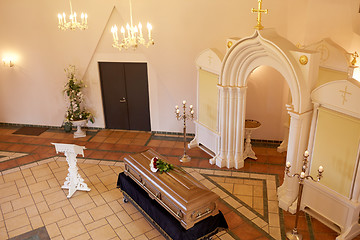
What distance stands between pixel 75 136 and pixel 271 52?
22.8 ft

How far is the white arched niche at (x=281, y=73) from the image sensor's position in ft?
20.6

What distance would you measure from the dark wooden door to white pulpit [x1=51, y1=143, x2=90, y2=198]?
3562 mm

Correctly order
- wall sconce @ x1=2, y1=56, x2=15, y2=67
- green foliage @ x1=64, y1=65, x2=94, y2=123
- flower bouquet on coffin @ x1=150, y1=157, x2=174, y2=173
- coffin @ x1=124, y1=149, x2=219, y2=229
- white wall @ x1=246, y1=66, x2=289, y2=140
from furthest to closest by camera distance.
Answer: wall sconce @ x1=2, y1=56, x2=15, y2=67 → green foliage @ x1=64, y1=65, x2=94, y2=123 → white wall @ x1=246, y1=66, x2=289, y2=140 → flower bouquet on coffin @ x1=150, y1=157, x2=174, y2=173 → coffin @ x1=124, y1=149, x2=219, y2=229

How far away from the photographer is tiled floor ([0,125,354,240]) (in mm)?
6680

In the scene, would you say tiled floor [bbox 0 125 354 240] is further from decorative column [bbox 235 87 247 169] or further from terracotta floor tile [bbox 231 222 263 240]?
decorative column [bbox 235 87 247 169]

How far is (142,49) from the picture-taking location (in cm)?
1002

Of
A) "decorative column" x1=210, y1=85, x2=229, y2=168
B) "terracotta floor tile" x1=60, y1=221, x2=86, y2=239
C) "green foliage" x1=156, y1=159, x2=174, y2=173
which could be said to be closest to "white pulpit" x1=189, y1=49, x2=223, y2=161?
"decorative column" x1=210, y1=85, x2=229, y2=168

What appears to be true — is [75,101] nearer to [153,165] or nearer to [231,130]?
[231,130]

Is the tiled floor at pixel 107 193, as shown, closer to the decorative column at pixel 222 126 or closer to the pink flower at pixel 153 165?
the decorative column at pixel 222 126

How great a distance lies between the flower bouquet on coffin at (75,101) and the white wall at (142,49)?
264 mm

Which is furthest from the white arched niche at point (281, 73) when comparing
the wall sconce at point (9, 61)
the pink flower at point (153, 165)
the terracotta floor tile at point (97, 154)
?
the wall sconce at point (9, 61)

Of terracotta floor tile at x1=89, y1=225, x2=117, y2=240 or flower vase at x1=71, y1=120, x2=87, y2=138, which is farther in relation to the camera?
flower vase at x1=71, y1=120, x2=87, y2=138

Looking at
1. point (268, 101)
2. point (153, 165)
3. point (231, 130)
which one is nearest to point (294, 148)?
point (231, 130)

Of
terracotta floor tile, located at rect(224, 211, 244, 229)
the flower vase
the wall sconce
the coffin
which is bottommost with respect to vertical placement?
terracotta floor tile, located at rect(224, 211, 244, 229)
